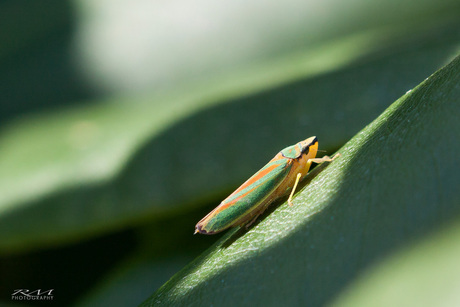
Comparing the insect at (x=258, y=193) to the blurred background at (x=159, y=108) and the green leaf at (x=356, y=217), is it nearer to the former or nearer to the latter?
the green leaf at (x=356, y=217)

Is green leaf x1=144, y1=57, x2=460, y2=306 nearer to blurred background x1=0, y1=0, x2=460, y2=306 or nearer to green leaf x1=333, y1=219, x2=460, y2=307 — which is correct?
green leaf x1=333, y1=219, x2=460, y2=307

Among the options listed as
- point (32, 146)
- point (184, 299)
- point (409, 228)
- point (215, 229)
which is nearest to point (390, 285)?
point (409, 228)

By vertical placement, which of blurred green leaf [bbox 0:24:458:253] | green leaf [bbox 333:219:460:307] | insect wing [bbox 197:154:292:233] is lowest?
green leaf [bbox 333:219:460:307]

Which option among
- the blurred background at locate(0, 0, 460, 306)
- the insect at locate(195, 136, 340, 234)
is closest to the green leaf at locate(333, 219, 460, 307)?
the insect at locate(195, 136, 340, 234)

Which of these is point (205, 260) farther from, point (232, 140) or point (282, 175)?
point (232, 140)

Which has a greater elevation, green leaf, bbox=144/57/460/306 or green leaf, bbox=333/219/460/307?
green leaf, bbox=144/57/460/306

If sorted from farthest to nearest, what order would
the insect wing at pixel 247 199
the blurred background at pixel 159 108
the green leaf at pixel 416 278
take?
the blurred background at pixel 159 108 < the insect wing at pixel 247 199 < the green leaf at pixel 416 278

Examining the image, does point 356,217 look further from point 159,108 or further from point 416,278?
point 159,108

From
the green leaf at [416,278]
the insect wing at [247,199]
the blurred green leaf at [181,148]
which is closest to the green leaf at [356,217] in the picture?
the green leaf at [416,278]
